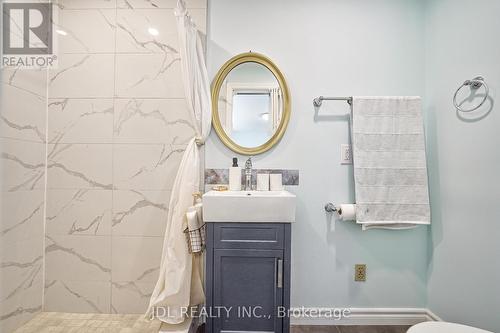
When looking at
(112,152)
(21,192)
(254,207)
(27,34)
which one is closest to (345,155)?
(254,207)

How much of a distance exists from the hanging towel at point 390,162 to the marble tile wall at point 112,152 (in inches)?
47.3

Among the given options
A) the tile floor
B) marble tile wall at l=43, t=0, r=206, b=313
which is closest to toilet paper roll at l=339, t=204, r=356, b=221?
marble tile wall at l=43, t=0, r=206, b=313

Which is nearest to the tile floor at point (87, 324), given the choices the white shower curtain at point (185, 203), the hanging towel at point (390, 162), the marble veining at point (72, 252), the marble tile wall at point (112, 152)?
the marble tile wall at point (112, 152)

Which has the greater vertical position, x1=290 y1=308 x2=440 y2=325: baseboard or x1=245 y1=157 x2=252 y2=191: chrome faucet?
x1=245 y1=157 x2=252 y2=191: chrome faucet

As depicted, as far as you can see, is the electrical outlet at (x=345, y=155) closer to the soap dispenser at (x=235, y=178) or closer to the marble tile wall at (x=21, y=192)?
the soap dispenser at (x=235, y=178)

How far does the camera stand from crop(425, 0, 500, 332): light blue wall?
130cm

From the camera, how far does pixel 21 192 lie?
1631 millimetres

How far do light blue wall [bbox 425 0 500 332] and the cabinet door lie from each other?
1083 millimetres

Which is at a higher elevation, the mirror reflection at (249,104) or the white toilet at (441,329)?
the mirror reflection at (249,104)

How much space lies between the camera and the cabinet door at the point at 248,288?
138 centimetres

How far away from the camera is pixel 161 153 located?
5.85 ft

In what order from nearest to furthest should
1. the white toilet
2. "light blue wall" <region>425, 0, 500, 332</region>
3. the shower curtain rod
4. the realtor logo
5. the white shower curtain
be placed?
the white toilet, "light blue wall" <region>425, 0, 500, 332</region>, the white shower curtain, the realtor logo, the shower curtain rod

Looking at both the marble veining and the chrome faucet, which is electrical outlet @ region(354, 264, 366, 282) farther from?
the marble veining

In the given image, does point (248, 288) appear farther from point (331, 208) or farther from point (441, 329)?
point (441, 329)
